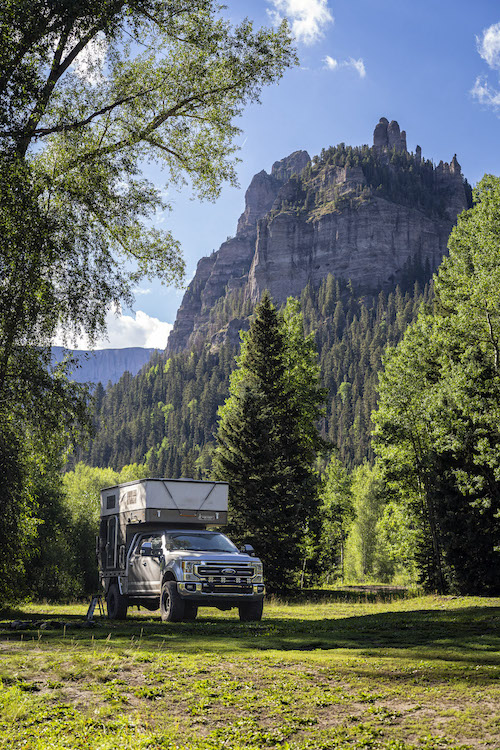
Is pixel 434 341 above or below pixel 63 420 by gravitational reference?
above

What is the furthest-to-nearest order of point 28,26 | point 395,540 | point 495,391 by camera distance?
point 395,540
point 495,391
point 28,26

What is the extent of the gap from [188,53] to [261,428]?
671 inches

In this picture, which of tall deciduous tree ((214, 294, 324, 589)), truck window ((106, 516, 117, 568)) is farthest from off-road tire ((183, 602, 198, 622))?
tall deciduous tree ((214, 294, 324, 589))

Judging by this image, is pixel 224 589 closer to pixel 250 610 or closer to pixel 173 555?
pixel 250 610

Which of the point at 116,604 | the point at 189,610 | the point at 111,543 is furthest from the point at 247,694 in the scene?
the point at 111,543

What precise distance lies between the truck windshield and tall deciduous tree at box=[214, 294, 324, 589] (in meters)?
11.9

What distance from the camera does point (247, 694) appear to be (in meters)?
7.43

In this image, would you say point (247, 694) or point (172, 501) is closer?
point (247, 694)

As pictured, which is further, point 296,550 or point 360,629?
point 296,550

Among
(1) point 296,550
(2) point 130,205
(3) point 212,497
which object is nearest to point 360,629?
(3) point 212,497

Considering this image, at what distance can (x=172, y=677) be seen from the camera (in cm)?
810

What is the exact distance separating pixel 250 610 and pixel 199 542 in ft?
6.59

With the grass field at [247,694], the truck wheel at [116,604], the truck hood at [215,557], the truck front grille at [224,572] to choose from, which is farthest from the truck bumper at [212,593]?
the truck wheel at [116,604]

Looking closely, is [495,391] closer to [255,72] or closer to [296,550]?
[296,550]
